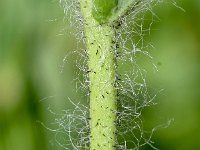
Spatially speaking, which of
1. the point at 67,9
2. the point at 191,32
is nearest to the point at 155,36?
the point at 191,32

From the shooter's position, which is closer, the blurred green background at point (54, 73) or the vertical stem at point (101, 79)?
the vertical stem at point (101, 79)

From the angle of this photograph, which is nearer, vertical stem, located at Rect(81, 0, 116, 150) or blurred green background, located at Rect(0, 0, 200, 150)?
vertical stem, located at Rect(81, 0, 116, 150)

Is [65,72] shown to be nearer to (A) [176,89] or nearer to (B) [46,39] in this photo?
(B) [46,39]

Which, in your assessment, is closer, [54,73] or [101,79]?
[101,79]
